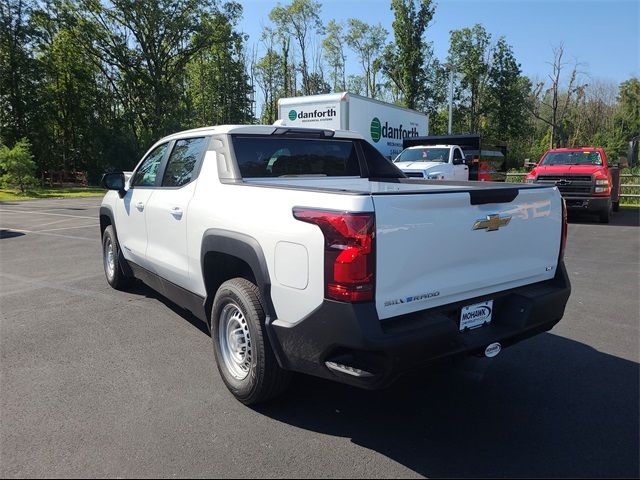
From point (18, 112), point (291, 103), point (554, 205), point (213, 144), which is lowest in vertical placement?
point (554, 205)

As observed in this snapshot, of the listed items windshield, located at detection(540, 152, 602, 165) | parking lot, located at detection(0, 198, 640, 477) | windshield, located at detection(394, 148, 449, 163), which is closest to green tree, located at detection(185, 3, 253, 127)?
windshield, located at detection(394, 148, 449, 163)

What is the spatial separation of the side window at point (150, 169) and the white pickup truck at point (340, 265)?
0.55 metres

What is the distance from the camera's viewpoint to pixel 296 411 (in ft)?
10.5

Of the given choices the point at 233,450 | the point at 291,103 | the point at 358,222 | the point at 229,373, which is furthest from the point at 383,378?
the point at 291,103

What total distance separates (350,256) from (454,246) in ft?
2.35

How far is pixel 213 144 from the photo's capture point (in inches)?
155

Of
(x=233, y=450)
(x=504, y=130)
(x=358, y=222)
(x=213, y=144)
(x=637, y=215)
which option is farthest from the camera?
(x=504, y=130)

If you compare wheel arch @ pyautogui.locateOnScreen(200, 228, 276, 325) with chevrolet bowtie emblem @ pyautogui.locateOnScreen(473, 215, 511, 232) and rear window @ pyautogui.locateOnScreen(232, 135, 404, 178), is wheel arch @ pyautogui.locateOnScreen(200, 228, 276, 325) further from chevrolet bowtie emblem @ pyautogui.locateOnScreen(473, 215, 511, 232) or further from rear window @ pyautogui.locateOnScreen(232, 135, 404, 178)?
chevrolet bowtie emblem @ pyautogui.locateOnScreen(473, 215, 511, 232)

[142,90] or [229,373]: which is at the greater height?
[142,90]

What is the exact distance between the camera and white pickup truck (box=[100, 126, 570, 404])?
2441 millimetres

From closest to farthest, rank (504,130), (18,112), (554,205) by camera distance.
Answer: (554,205) → (18,112) → (504,130)

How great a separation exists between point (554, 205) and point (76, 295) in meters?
5.45

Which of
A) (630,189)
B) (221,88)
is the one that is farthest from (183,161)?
(221,88)

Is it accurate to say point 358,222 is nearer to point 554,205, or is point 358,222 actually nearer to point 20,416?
point 554,205
